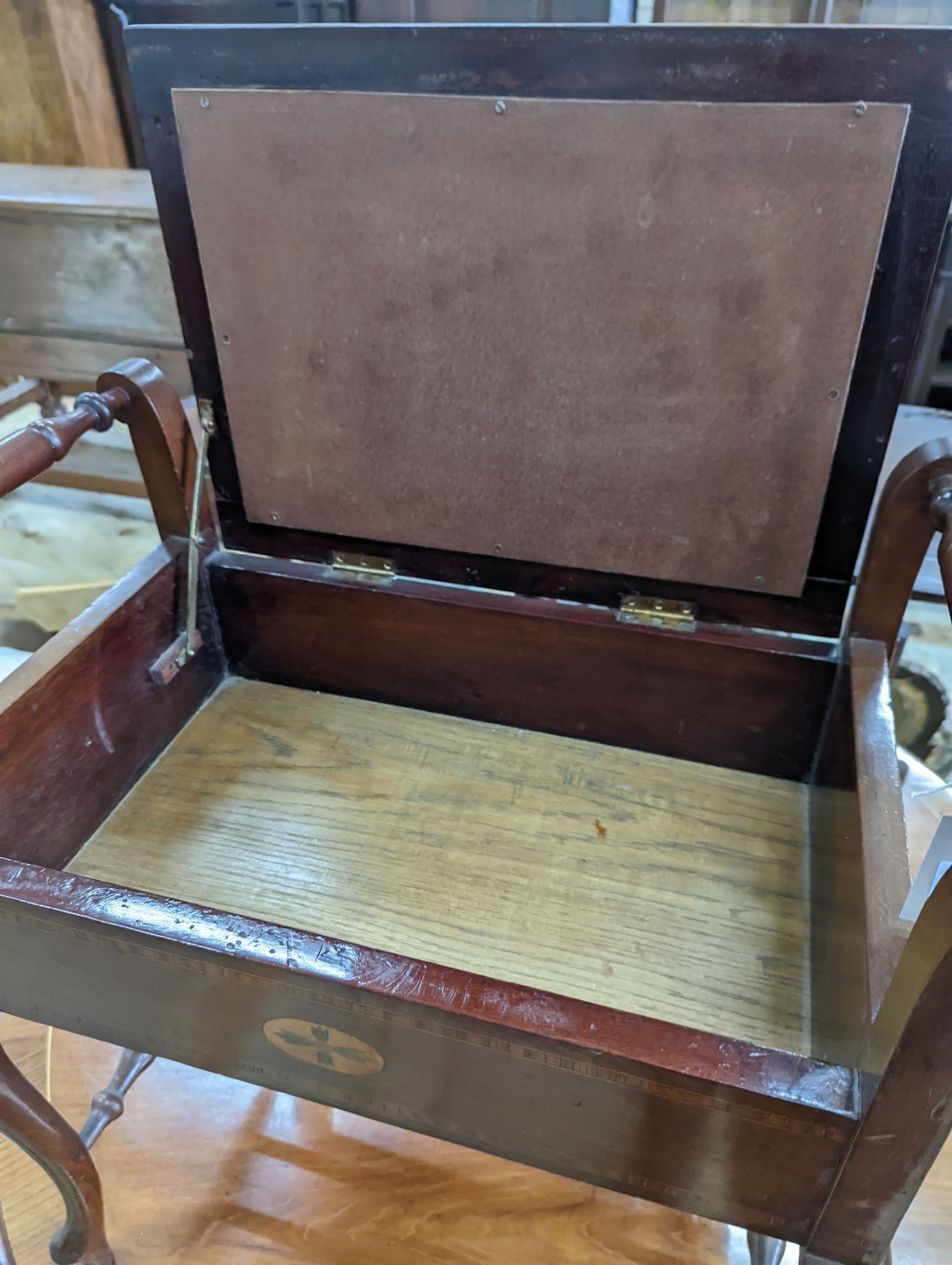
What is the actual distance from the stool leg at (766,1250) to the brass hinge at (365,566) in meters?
0.87

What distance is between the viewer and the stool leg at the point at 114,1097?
1157 millimetres

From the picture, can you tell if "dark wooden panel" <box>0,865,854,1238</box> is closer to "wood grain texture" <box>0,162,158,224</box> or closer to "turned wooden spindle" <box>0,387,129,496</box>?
"turned wooden spindle" <box>0,387,129,496</box>

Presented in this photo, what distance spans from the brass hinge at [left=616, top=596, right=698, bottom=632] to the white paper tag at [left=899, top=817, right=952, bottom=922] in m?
0.40

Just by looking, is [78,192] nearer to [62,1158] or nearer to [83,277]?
[83,277]

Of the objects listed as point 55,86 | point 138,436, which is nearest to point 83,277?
point 55,86

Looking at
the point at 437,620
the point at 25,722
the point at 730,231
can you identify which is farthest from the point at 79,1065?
the point at 730,231

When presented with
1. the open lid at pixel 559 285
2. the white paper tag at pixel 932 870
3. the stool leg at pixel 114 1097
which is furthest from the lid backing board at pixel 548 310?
the stool leg at pixel 114 1097

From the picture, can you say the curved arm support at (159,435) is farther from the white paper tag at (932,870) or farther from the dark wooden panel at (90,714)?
the white paper tag at (932,870)

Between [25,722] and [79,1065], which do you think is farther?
[79,1065]

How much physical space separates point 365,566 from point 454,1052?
0.63m

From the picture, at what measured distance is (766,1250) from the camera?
1.04 metres

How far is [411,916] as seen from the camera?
92cm

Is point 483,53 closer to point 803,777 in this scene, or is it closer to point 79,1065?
point 803,777

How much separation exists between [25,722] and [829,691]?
83 cm
